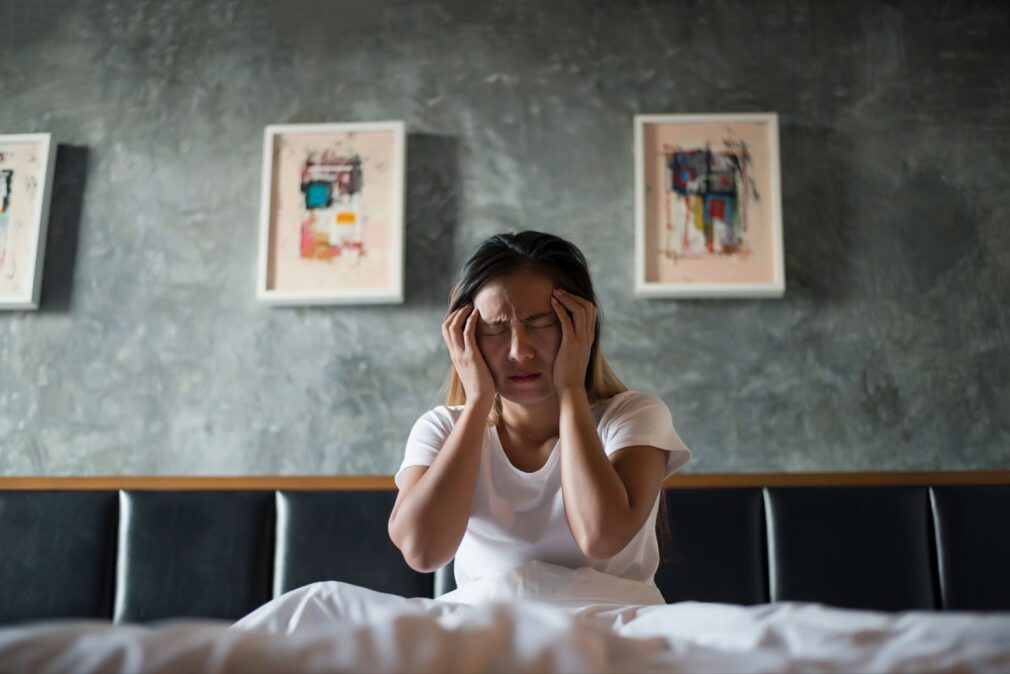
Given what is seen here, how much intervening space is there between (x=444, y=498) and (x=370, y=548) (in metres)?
0.53

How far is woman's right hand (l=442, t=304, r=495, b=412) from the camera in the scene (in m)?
1.47

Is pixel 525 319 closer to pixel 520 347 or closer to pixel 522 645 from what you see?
pixel 520 347

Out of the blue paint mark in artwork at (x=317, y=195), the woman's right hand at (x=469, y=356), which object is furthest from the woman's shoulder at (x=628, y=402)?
the blue paint mark in artwork at (x=317, y=195)

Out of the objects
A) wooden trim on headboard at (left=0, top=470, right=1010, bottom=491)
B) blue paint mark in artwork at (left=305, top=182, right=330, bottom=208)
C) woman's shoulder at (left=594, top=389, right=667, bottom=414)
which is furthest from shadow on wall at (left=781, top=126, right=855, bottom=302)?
blue paint mark in artwork at (left=305, top=182, right=330, bottom=208)

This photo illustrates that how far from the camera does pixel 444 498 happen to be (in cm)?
136

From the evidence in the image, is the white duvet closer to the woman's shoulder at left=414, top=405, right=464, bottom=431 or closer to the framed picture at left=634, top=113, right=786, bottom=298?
the woman's shoulder at left=414, top=405, right=464, bottom=431

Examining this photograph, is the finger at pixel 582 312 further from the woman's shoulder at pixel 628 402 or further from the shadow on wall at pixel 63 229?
the shadow on wall at pixel 63 229

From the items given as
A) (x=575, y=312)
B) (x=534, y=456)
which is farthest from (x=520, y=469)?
(x=575, y=312)

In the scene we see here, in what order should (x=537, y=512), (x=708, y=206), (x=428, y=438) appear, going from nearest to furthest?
(x=537, y=512), (x=428, y=438), (x=708, y=206)

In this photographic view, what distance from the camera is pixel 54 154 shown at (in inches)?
92.7

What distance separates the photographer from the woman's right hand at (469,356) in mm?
1470

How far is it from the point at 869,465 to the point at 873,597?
40cm

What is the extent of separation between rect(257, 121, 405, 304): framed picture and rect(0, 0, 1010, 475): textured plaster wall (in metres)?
0.06

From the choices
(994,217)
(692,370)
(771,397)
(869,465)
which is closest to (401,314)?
(692,370)
